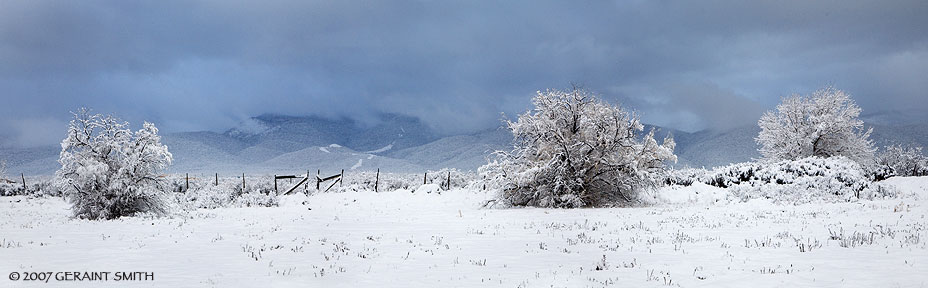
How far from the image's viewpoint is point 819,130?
4253cm

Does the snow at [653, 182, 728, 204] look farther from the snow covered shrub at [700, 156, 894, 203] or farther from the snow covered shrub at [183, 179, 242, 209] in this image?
the snow covered shrub at [183, 179, 242, 209]

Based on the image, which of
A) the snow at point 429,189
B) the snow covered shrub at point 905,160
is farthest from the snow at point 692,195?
the snow covered shrub at point 905,160

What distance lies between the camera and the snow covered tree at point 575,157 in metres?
24.9

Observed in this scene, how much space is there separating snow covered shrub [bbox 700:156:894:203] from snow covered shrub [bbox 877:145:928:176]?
12355mm

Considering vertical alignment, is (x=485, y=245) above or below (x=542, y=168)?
below

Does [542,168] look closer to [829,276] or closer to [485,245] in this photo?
[485,245]

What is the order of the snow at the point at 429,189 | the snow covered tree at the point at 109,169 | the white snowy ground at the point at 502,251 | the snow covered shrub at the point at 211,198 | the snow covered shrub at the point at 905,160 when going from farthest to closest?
the snow covered shrub at the point at 905,160
the snow at the point at 429,189
the snow covered shrub at the point at 211,198
the snow covered tree at the point at 109,169
the white snowy ground at the point at 502,251

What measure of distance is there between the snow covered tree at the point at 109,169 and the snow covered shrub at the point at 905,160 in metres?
44.1

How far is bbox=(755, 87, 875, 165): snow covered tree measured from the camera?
4303cm

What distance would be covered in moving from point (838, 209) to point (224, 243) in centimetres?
1870

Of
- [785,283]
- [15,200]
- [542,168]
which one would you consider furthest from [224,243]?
[15,200]

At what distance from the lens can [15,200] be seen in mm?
34656

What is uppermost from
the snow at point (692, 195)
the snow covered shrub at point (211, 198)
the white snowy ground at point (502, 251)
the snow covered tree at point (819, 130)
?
the snow covered tree at point (819, 130)

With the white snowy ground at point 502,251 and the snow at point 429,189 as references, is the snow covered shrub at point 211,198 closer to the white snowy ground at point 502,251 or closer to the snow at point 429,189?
the white snowy ground at point 502,251
